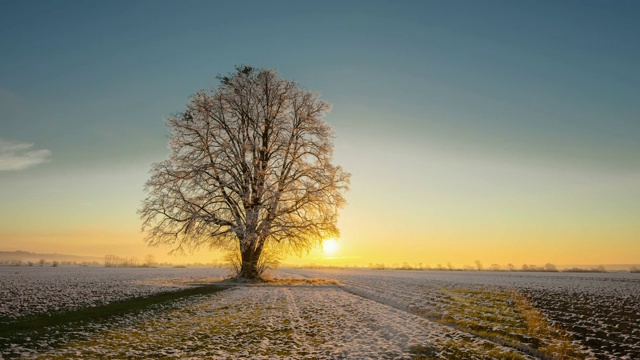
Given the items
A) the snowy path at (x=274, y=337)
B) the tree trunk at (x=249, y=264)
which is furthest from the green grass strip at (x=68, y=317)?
the tree trunk at (x=249, y=264)

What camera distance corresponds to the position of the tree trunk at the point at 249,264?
39250 millimetres

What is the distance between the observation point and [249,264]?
3928cm

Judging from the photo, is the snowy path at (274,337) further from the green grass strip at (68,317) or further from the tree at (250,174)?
the tree at (250,174)

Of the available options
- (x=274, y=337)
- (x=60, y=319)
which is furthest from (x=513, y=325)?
(x=60, y=319)

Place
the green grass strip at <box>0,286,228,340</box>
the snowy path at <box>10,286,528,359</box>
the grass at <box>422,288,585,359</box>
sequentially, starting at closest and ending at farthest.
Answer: the snowy path at <box>10,286,528,359</box>, the grass at <box>422,288,585,359</box>, the green grass strip at <box>0,286,228,340</box>

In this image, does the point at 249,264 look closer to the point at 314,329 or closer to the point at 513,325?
the point at 314,329

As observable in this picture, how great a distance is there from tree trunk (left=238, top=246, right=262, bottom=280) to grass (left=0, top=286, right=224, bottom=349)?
1692 cm

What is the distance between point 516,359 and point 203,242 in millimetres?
32913

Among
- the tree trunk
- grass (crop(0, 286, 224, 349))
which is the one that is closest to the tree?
the tree trunk

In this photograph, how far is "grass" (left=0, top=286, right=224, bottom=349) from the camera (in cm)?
1225

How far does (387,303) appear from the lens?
2312 centimetres

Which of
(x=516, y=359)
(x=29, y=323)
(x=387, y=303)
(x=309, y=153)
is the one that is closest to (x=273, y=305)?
(x=387, y=303)

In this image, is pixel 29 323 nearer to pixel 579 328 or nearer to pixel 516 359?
pixel 516 359

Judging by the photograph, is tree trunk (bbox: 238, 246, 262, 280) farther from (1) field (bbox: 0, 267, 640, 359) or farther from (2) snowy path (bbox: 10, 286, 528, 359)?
(2) snowy path (bbox: 10, 286, 528, 359)
